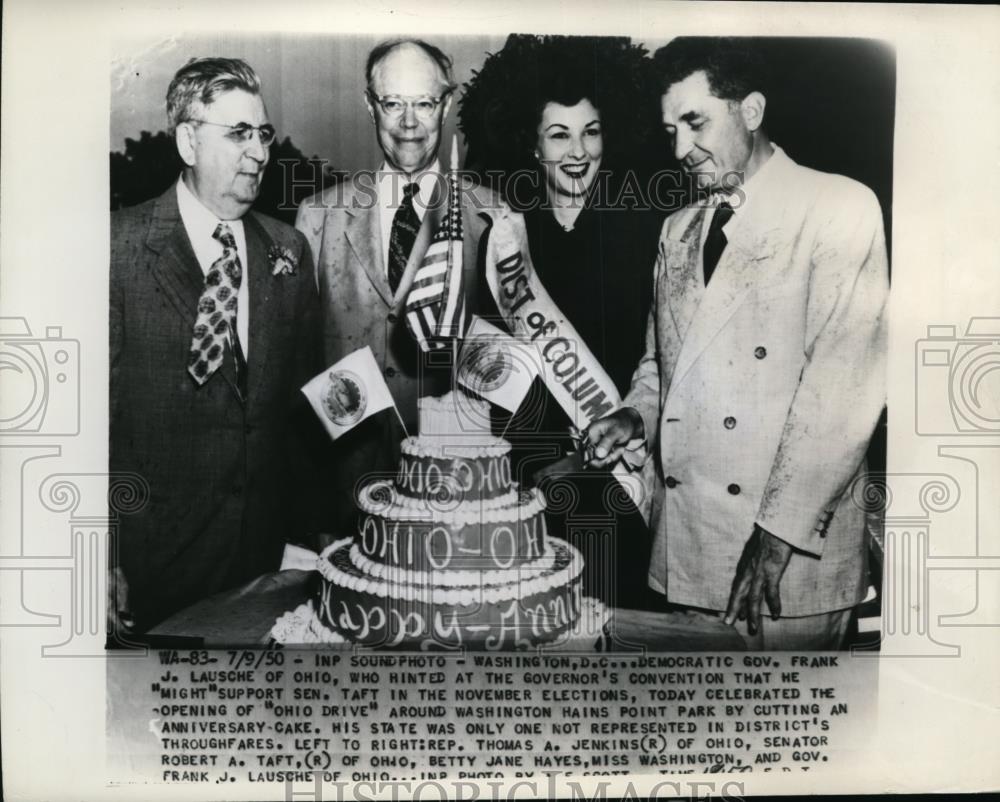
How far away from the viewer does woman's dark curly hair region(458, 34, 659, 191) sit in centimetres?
348

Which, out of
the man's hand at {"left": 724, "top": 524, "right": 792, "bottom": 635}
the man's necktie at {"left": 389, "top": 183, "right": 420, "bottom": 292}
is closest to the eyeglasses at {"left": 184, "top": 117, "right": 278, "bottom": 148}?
the man's necktie at {"left": 389, "top": 183, "right": 420, "bottom": 292}

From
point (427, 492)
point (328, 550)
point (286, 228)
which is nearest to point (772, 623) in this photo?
point (427, 492)

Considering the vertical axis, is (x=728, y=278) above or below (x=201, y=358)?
above

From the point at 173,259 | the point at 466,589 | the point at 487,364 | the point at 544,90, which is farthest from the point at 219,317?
the point at 544,90

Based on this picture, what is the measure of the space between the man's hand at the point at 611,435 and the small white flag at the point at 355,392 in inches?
33.4

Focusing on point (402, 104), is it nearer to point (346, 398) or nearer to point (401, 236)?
point (401, 236)

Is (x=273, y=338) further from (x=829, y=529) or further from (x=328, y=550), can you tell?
(x=829, y=529)

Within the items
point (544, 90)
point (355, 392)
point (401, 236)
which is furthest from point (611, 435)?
point (544, 90)

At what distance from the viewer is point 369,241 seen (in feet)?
11.4

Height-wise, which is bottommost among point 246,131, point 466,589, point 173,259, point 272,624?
point 272,624

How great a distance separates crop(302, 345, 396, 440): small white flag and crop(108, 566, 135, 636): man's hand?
1.09 m

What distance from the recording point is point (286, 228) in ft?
11.4

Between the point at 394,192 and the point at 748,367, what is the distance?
1650 millimetres

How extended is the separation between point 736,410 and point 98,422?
2661 millimetres
